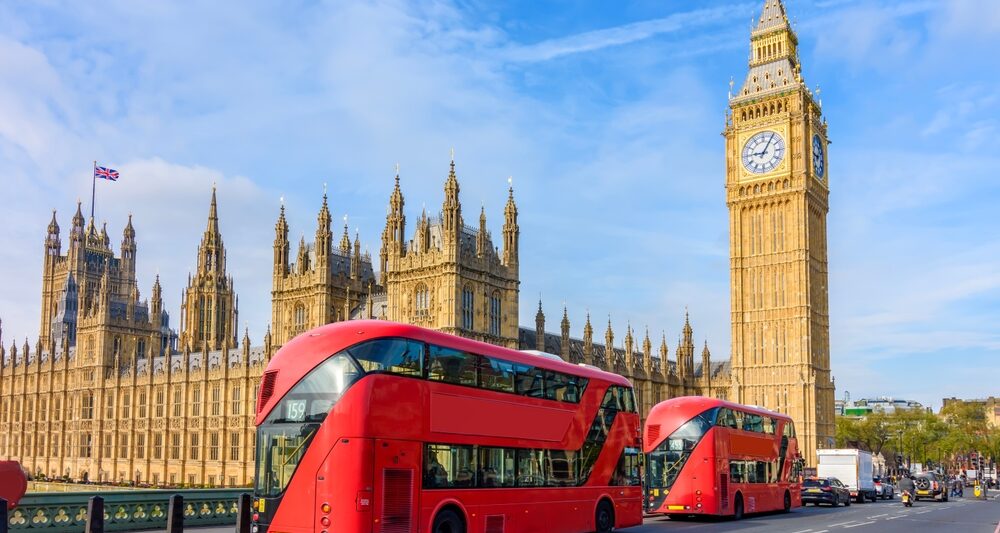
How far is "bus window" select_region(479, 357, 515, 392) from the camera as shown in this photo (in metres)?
23.4

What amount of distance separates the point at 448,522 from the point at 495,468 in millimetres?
2026

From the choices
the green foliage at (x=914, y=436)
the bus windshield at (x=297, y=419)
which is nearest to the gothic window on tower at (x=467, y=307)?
the bus windshield at (x=297, y=419)

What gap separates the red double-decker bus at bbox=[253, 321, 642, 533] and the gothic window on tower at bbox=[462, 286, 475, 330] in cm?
4008

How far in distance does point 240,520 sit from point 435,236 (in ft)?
155

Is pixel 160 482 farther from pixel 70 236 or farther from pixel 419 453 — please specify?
pixel 419 453

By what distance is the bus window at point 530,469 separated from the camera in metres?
24.5

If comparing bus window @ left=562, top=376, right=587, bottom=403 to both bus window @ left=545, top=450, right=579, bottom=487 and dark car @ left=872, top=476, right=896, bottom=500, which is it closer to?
bus window @ left=545, top=450, right=579, bottom=487

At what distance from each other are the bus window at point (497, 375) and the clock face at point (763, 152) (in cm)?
7743

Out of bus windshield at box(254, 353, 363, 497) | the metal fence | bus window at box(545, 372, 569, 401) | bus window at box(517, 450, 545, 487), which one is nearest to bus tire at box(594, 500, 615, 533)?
bus window at box(517, 450, 545, 487)

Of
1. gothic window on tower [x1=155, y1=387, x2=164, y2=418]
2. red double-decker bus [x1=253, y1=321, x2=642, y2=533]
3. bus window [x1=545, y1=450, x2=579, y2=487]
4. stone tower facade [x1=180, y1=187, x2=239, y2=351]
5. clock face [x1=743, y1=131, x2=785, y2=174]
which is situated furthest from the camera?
stone tower facade [x1=180, y1=187, x2=239, y2=351]

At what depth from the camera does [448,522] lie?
72.5 feet

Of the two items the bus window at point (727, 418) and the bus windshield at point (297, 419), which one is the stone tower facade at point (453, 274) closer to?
the bus window at point (727, 418)

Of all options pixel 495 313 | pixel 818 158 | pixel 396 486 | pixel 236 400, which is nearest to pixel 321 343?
pixel 396 486

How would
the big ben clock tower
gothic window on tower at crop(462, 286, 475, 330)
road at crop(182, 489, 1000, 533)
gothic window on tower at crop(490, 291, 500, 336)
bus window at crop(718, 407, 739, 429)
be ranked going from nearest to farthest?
1. road at crop(182, 489, 1000, 533)
2. bus window at crop(718, 407, 739, 429)
3. gothic window on tower at crop(462, 286, 475, 330)
4. gothic window on tower at crop(490, 291, 500, 336)
5. the big ben clock tower
